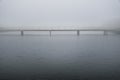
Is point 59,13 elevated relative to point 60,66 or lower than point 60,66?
elevated

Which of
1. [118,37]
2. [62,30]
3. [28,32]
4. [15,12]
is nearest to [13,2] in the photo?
[15,12]

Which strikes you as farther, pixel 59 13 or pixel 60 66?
pixel 59 13

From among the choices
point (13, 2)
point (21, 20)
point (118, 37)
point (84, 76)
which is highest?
point (13, 2)

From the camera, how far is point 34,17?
46.5 inches

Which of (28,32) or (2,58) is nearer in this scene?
(2,58)

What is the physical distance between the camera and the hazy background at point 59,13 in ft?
3.72

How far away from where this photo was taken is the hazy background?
1.13 meters

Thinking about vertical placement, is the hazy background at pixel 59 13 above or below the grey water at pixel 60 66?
above

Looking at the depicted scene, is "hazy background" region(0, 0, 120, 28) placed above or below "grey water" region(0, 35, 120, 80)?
above

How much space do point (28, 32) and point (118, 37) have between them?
0.58 metres

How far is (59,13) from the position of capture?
3.74ft

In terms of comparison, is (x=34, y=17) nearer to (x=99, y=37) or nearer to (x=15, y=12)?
(x=15, y=12)

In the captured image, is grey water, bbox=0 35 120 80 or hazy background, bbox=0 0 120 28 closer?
grey water, bbox=0 35 120 80

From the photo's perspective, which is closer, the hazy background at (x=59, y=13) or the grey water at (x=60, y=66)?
the grey water at (x=60, y=66)
